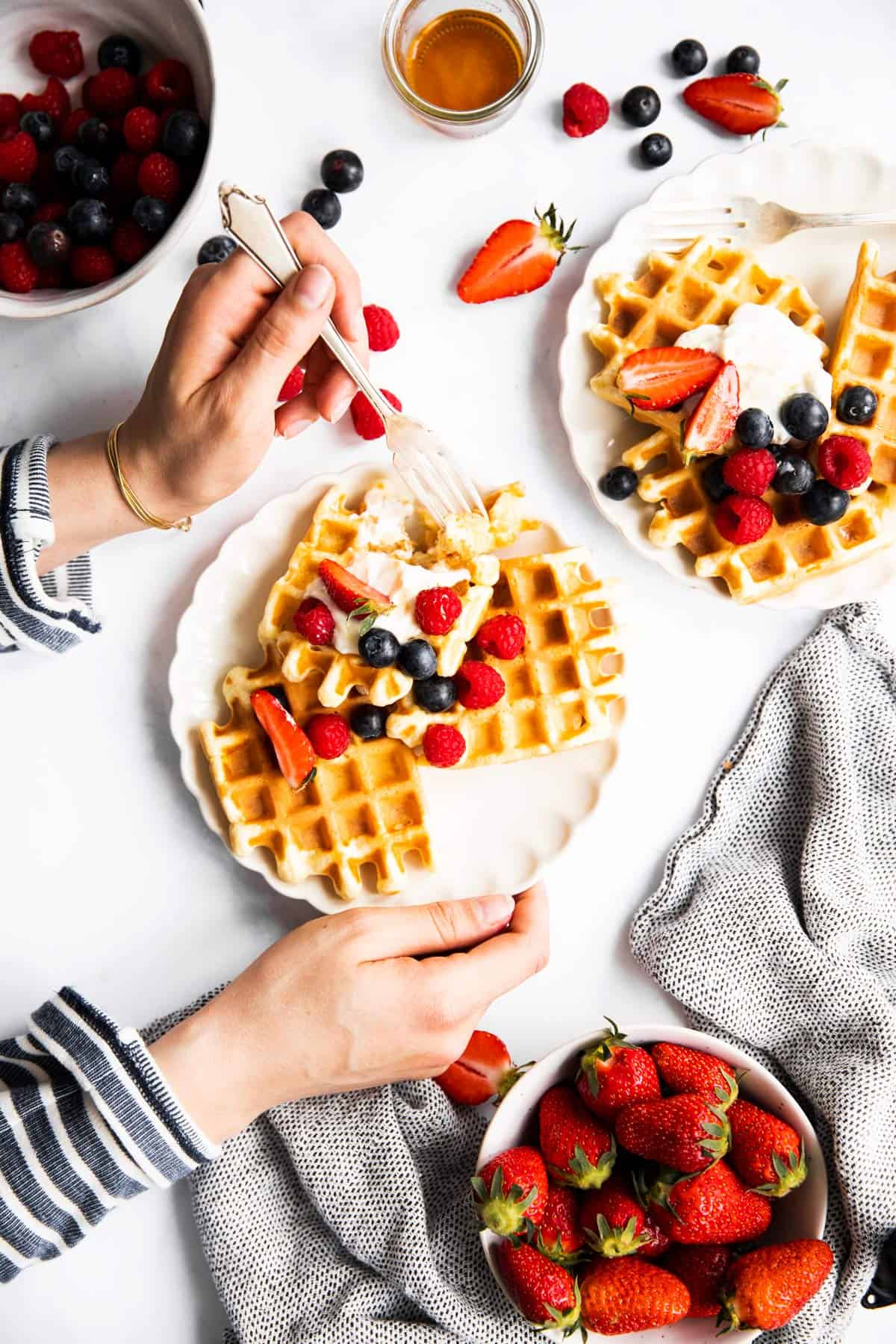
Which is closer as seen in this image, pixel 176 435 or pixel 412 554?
pixel 176 435

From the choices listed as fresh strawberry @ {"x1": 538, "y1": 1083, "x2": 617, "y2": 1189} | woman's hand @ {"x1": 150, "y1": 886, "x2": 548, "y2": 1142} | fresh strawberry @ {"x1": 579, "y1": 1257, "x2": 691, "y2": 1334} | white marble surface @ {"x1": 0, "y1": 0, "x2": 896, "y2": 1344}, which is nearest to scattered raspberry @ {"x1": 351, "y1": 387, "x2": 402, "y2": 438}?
white marble surface @ {"x1": 0, "y1": 0, "x2": 896, "y2": 1344}

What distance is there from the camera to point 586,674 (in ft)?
7.33

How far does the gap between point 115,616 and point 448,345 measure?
0.93 meters

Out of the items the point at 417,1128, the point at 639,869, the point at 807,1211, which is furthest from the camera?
the point at 639,869

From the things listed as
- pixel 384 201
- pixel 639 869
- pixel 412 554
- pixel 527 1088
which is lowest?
pixel 527 1088

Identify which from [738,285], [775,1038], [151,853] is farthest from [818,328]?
[151,853]

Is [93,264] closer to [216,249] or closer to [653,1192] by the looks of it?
[216,249]

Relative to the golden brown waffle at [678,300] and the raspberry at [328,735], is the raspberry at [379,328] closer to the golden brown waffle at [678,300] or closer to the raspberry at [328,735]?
the golden brown waffle at [678,300]

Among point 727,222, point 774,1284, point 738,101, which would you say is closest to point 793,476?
point 727,222

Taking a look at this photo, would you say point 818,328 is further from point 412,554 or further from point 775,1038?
point 775,1038

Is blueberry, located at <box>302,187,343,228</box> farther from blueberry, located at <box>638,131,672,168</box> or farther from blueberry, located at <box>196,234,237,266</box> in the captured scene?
blueberry, located at <box>638,131,672,168</box>

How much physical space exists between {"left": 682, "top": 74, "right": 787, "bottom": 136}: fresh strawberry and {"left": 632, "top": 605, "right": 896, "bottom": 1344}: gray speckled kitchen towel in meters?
1.09

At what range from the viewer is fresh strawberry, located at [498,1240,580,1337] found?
1.90m

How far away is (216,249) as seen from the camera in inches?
91.9
